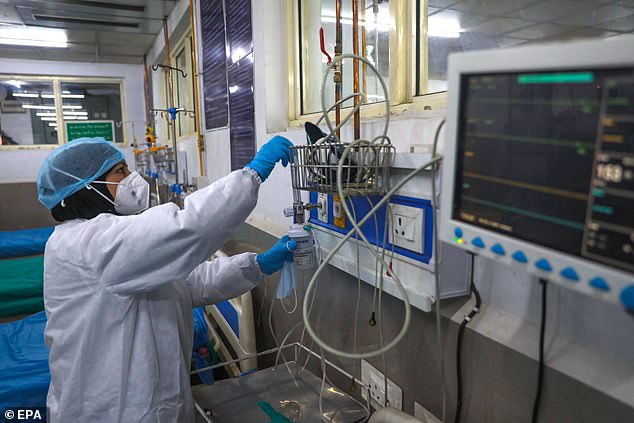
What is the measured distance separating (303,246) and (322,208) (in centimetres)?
12

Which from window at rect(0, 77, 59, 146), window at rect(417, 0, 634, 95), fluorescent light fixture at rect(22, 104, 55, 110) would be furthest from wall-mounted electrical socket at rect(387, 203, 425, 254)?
fluorescent light fixture at rect(22, 104, 55, 110)

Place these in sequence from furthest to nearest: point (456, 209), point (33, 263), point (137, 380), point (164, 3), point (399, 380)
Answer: point (33, 263)
point (164, 3)
point (137, 380)
point (399, 380)
point (456, 209)

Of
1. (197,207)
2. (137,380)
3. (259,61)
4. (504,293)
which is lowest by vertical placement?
(137,380)

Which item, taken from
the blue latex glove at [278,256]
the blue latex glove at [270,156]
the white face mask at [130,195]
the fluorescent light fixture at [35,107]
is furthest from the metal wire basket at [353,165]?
the fluorescent light fixture at [35,107]

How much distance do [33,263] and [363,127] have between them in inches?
131

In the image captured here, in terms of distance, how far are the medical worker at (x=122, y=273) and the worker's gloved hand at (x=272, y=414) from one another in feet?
0.85

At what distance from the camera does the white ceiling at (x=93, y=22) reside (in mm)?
3117

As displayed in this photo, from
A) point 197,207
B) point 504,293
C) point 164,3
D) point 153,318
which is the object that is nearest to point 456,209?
point 504,293

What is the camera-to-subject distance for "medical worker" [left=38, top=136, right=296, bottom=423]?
1.02 meters

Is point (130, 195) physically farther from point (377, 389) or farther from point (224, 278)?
point (377, 389)

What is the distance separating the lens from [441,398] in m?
0.92

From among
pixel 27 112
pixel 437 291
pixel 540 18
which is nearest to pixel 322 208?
pixel 437 291

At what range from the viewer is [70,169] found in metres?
1.20

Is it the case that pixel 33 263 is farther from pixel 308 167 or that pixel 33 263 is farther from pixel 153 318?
pixel 308 167
